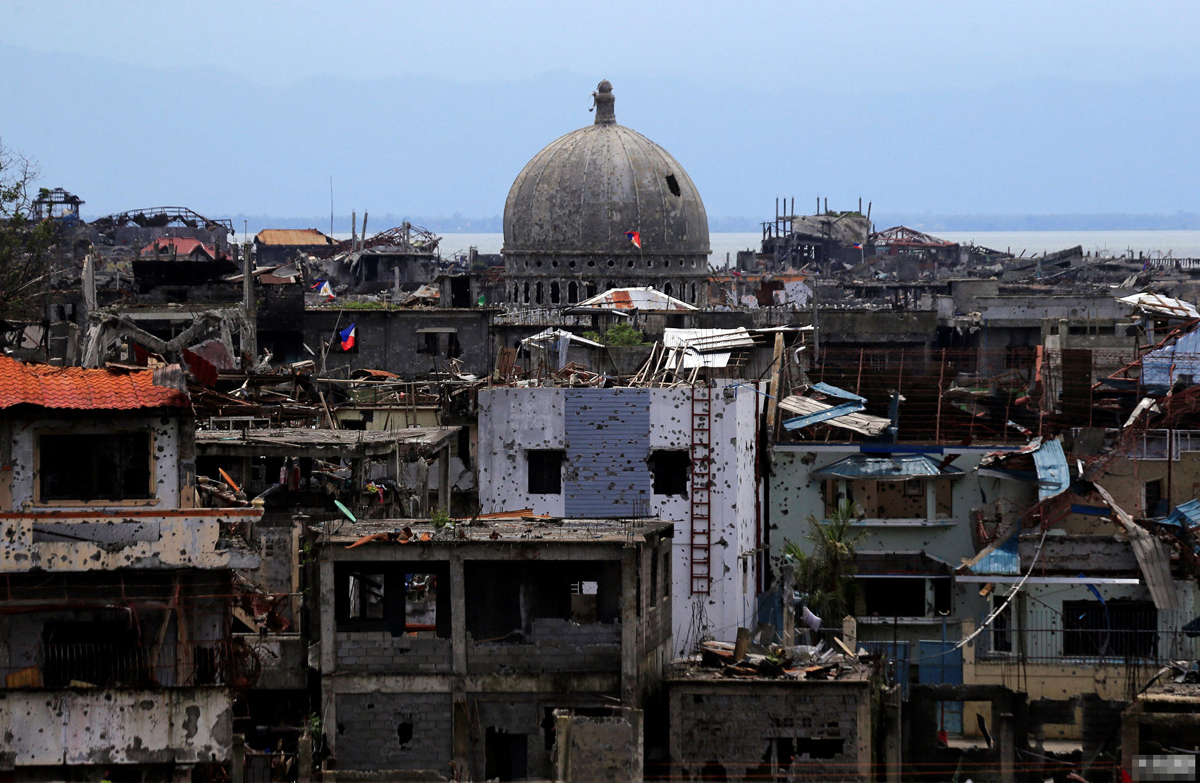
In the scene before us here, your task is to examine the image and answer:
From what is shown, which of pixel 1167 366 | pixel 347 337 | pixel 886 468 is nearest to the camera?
pixel 886 468

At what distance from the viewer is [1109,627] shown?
1270 inches

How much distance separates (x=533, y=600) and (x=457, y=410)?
13.3 meters

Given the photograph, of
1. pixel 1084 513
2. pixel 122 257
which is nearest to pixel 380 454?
pixel 1084 513

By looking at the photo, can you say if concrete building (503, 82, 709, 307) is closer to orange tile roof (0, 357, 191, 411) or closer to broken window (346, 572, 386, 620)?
broken window (346, 572, 386, 620)

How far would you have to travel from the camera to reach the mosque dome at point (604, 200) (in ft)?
198

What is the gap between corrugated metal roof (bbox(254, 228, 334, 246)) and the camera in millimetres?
117625

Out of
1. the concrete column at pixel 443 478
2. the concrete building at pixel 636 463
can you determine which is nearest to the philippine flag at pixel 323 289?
the concrete column at pixel 443 478

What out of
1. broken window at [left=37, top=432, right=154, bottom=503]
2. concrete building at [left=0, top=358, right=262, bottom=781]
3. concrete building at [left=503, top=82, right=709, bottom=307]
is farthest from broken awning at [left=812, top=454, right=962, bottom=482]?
concrete building at [left=503, top=82, right=709, bottom=307]

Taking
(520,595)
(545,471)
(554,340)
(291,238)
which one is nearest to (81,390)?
(520,595)

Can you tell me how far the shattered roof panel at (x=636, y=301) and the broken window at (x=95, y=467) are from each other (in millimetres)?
28587

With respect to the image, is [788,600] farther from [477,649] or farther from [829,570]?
[477,649]

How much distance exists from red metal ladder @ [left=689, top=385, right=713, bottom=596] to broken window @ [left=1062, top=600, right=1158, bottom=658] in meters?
6.13

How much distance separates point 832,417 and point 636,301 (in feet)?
54.7

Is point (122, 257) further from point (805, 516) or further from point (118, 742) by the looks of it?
point (118, 742)
